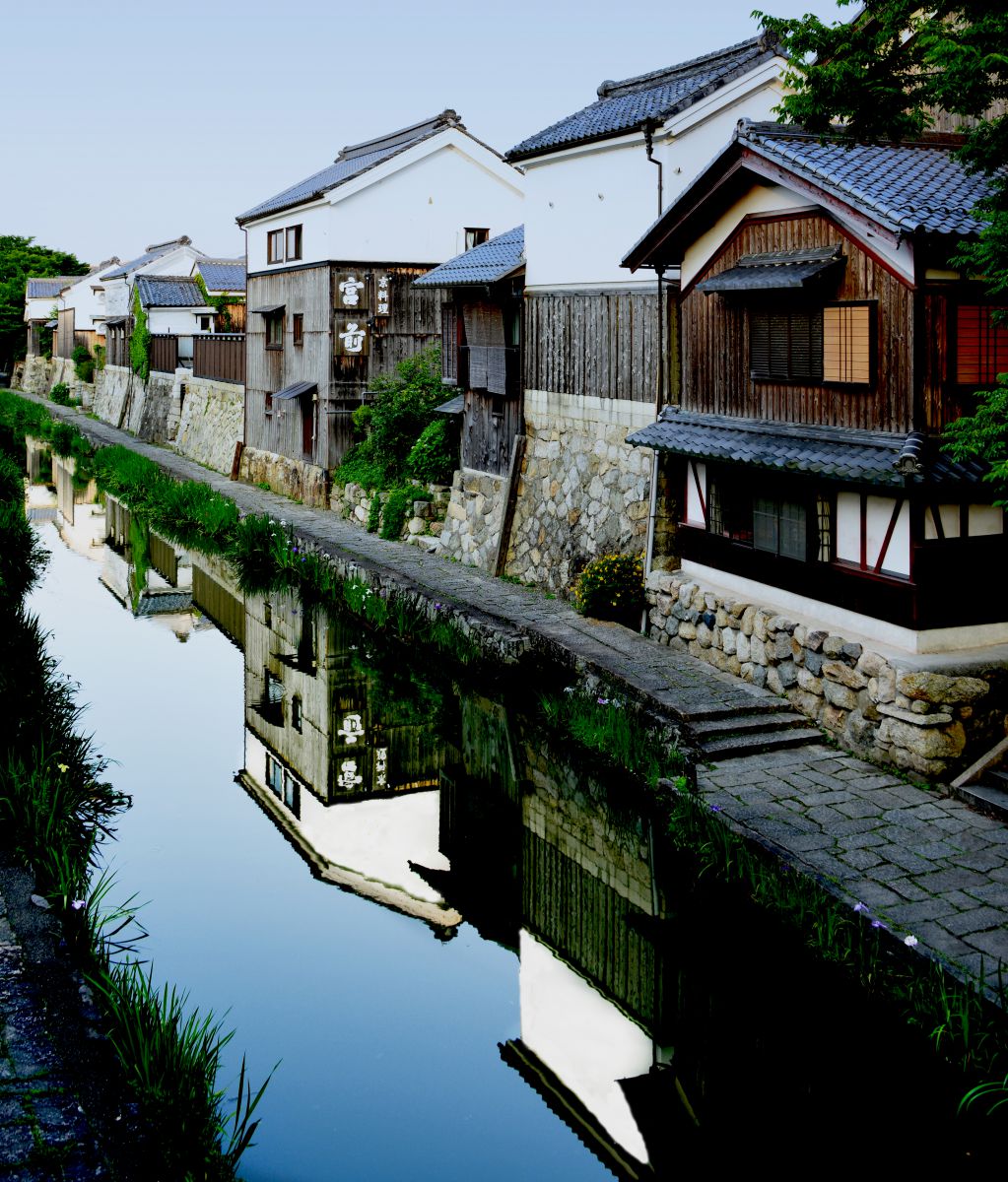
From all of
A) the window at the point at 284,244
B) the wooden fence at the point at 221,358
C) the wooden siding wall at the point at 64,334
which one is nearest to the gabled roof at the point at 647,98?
the window at the point at 284,244

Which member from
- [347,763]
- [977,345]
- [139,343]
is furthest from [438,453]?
[139,343]

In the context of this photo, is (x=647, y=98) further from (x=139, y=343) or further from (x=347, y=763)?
(x=139, y=343)

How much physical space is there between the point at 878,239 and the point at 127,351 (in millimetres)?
46667

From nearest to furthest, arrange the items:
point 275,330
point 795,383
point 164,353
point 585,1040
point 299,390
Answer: point 585,1040 → point 795,383 → point 299,390 → point 275,330 → point 164,353

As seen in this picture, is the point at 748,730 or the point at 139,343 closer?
the point at 748,730

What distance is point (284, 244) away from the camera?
96.7 ft

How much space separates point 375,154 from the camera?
94.7 ft

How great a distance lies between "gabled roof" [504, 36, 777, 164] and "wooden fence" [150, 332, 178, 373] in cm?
2888

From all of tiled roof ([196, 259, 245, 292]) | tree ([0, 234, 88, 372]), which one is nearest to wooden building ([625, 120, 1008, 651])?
tiled roof ([196, 259, 245, 292])

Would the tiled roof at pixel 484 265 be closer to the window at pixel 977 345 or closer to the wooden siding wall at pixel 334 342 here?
the wooden siding wall at pixel 334 342

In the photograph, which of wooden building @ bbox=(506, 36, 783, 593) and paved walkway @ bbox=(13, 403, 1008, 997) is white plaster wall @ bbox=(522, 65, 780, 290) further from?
paved walkway @ bbox=(13, 403, 1008, 997)

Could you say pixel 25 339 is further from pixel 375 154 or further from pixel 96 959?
Result: pixel 96 959

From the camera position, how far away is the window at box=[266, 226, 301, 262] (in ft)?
93.8

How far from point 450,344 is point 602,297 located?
4921 millimetres
